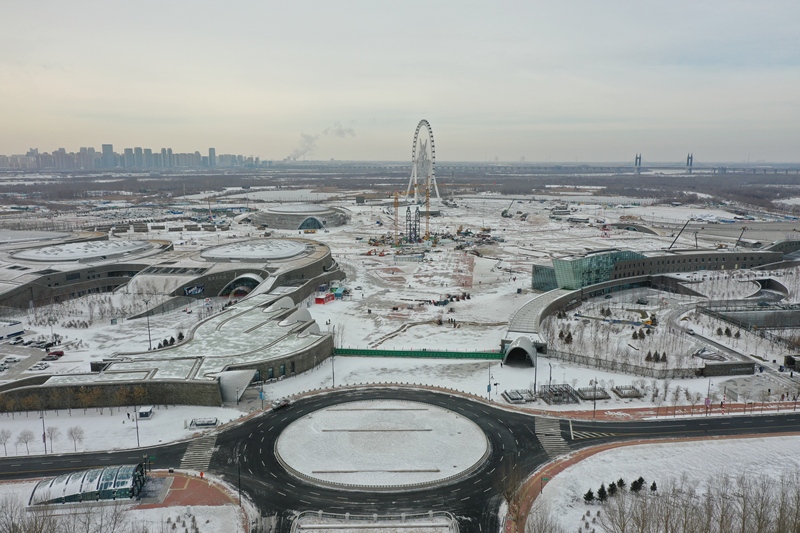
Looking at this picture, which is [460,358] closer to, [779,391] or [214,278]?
[779,391]

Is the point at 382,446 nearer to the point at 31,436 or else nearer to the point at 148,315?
the point at 31,436

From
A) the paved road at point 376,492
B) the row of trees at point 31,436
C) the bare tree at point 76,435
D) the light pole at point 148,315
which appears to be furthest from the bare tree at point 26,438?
the light pole at point 148,315

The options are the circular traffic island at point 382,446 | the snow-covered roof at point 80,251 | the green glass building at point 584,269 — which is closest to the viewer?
the circular traffic island at point 382,446

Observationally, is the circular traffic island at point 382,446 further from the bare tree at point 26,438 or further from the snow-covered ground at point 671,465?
the bare tree at point 26,438

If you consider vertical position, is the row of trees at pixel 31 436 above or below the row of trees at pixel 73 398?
below

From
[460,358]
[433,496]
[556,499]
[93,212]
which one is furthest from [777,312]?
[93,212]

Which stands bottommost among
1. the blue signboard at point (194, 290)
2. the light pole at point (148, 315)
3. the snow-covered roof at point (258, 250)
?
the light pole at point (148, 315)
